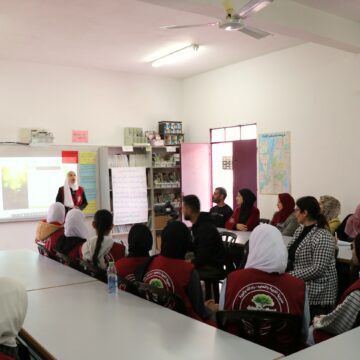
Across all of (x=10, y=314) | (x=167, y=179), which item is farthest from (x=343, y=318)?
(x=167, y=179)

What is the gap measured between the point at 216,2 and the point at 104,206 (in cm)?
433

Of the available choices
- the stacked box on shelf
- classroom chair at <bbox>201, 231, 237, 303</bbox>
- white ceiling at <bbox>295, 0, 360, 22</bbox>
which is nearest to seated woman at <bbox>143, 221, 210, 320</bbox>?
classroom chair at <bbox>201, 231, 237, 303</bbox>

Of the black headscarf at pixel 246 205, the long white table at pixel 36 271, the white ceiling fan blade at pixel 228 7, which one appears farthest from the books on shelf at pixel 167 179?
the white ceiling fan blade at pixel 228 7

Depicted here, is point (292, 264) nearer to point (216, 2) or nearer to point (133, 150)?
point (216, 2)

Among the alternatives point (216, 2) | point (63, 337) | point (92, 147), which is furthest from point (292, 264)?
point (92, 147)

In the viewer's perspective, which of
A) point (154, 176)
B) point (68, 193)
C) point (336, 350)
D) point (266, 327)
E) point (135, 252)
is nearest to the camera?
point (336, 350)

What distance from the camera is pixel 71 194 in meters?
6.66

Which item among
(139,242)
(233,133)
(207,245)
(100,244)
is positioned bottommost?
(207,245)

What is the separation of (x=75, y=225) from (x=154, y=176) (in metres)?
3.86

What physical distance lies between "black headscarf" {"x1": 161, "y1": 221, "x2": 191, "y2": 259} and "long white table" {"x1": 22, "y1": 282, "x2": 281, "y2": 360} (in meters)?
0.34

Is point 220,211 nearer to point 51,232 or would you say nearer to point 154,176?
point 154,176

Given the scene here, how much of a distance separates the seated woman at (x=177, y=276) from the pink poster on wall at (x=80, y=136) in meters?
4.79

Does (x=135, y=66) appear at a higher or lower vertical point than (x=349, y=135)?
higher

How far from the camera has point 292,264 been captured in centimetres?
340
